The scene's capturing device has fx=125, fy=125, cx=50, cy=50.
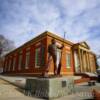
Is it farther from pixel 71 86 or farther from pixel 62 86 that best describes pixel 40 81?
pixel 71 86

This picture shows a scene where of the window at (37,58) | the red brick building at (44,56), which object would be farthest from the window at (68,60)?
the window at (37,58)

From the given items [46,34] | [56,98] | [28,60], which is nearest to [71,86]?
[56,98]

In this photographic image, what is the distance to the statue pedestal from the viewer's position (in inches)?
274

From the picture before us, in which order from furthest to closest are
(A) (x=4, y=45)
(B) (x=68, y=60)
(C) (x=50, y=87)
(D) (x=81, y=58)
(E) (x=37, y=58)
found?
1. (A) (x=4, y=45)
2. (D) (x=81, y=58)
3. (B) (x=68, y=60)
4. (E) (x=37, y=58)
5. (C) (x=50, y=87)

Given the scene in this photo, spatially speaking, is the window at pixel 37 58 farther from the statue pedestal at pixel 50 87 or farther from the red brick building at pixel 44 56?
the statue pedestal at pixel 50 87

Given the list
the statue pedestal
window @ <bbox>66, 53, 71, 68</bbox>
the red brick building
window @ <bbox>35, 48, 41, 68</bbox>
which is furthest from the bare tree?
the statue pedestal

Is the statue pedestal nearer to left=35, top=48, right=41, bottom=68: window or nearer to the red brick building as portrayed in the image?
the red brick building

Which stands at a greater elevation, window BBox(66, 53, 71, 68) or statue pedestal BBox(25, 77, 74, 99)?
window BBox(66, 53, 71, 68)

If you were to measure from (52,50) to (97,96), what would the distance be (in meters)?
4.13

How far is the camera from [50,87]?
6.93 metres

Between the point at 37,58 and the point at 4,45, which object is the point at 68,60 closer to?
the point at 37,58

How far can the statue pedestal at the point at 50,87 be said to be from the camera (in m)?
6.95

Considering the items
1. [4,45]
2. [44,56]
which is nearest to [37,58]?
[44,56]

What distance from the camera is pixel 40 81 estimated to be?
7465mm
